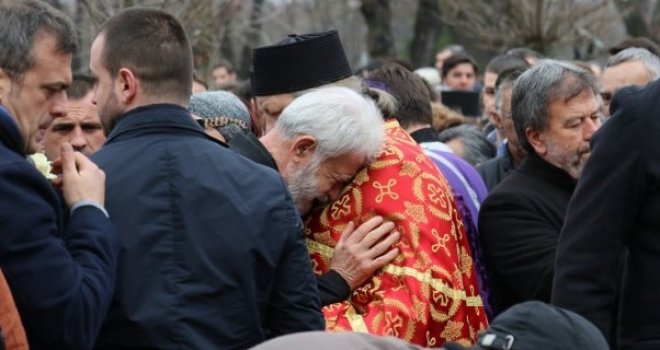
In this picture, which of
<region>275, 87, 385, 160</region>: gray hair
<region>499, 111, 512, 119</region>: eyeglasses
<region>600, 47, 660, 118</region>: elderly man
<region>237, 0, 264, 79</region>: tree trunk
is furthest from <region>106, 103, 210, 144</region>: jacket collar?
<region>237, 0, 264, 79</region>: tree trunk

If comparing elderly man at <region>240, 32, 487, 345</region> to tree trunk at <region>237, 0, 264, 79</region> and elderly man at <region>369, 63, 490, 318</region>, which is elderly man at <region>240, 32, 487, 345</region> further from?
tree trunk at <region>237, 0, 264, 79</region>

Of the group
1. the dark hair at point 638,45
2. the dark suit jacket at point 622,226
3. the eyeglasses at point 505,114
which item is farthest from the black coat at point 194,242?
the dark hair at point 638,45

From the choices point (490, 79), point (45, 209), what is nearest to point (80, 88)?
point (45, 209)

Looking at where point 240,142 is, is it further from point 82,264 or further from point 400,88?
point 400,88

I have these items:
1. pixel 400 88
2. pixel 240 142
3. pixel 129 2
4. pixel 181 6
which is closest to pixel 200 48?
pixel 181 6

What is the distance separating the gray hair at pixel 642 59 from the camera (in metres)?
8.44

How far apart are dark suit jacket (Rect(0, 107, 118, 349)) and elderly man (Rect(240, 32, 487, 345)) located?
1.29m

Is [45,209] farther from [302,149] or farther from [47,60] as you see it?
[302,149]

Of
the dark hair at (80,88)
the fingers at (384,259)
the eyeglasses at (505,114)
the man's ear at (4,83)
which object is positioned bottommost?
the eyeglasses at (505,114)

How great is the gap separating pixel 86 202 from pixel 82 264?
20cm

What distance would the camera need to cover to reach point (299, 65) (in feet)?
18.7

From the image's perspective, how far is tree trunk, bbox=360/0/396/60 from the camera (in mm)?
28047

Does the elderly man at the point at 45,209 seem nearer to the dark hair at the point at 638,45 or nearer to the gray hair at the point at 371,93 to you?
the gray hair at the point at 371,93

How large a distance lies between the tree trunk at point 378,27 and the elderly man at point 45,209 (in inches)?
936
